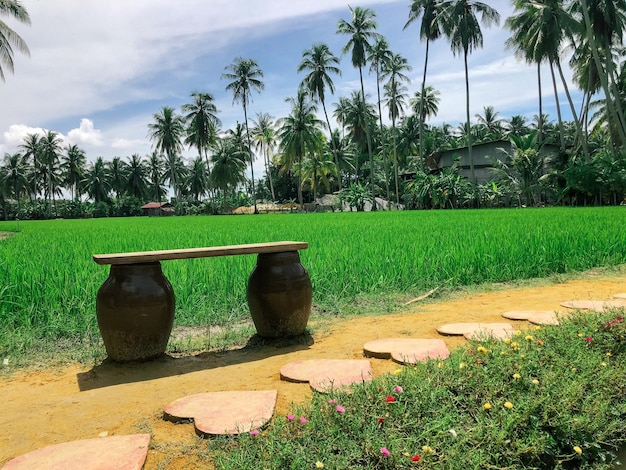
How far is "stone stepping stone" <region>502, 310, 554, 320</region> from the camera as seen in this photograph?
335 cm

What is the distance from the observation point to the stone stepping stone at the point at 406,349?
248cm

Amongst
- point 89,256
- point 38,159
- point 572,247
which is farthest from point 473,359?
point 38,159

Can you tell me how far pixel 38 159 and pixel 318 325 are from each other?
2346 inches

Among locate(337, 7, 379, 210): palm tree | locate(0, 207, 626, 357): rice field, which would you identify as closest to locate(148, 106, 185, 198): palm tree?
locate(337, 7, 379, 210): palm tree

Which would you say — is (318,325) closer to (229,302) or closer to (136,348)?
(229,302)

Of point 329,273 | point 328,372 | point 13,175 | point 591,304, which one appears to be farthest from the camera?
point 13,175

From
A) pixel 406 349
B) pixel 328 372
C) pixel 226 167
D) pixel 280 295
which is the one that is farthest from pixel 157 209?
pixel 328 372

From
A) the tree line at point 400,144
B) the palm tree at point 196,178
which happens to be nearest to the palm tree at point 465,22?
the tree line at point 400,144

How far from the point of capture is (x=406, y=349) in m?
2.64

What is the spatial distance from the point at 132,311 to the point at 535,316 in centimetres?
283

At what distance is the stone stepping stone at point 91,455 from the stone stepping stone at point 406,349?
1367 mm

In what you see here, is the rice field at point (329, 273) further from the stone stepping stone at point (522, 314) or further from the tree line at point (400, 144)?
the tree line at point (400, 144)

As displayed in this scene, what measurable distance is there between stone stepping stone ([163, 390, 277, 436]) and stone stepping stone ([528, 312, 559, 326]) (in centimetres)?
211

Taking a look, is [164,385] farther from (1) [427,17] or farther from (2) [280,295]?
(1) [427,17]
